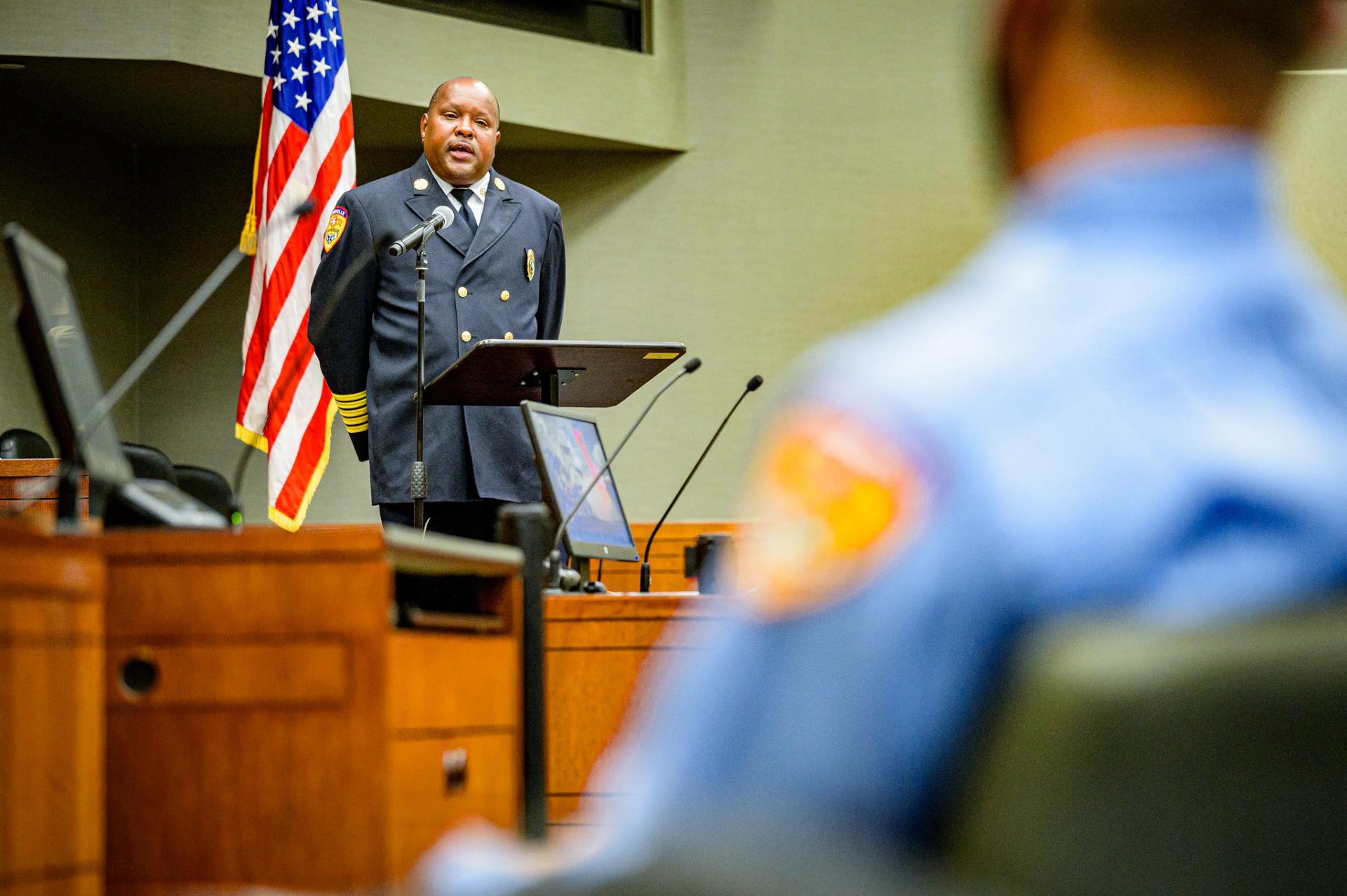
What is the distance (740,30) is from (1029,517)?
23.2 feet

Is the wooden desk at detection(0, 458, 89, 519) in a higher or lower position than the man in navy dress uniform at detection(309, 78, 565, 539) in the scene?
lower

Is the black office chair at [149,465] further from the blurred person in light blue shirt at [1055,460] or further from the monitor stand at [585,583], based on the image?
the blurred person in light blue shirt at [1055,460]

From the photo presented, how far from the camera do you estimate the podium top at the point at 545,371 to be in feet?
9.82

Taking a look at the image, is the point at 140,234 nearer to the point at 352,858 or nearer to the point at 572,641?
the point at 572,641

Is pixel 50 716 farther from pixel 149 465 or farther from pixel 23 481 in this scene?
pixel 23 481

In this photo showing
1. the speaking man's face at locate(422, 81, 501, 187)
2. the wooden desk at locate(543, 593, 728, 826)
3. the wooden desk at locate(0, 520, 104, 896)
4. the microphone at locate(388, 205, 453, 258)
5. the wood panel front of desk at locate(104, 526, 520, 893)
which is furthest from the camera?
the speaking man's face at locate(422, 81, 501, 187)

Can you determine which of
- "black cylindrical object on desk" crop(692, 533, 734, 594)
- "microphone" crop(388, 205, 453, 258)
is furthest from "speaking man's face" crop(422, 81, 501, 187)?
"black cylindrical object on desk" crop(692, 533, 734, 594)

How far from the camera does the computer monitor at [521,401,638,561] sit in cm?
297

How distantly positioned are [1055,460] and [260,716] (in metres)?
1.21

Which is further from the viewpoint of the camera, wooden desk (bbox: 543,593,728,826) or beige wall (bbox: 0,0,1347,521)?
beige wall (bbox: 0,0,1347,521)

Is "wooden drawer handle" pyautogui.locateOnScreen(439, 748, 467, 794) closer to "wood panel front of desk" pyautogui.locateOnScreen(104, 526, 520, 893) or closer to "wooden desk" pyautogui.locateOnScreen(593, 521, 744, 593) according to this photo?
"wood panel front of desk" pyautogui.locateOnScreen(104, 526, 520, 893)

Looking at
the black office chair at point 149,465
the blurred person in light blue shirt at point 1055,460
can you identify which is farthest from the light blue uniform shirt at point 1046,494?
the black office chair at point 149,465

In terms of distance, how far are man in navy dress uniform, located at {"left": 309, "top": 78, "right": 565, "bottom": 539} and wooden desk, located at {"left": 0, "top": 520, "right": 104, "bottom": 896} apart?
1.96 m

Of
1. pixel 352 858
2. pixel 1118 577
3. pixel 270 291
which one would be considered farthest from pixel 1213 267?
pixel 270 291
